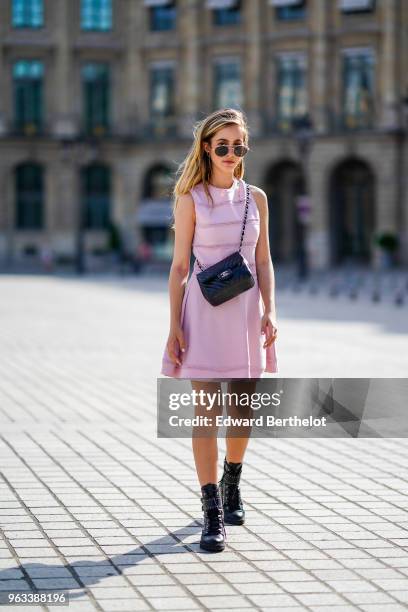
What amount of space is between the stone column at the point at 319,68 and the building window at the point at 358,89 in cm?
91

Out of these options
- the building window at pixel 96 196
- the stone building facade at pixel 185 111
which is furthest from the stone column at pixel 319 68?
the building window at pixel 96 196

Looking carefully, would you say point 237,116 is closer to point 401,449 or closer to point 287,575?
point 287,575

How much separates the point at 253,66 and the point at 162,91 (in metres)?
5.21

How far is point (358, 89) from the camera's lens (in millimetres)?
60531

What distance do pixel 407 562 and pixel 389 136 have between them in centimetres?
5373

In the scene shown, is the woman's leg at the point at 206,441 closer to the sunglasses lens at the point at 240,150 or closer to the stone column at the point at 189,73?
the sunglasses lens at the point at 240,150

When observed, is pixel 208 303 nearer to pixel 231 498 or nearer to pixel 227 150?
pixel 227 150

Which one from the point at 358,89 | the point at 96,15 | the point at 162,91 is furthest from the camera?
the point at 96,15

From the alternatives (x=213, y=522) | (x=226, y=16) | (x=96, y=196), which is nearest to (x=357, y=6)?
(x=226, y=16)

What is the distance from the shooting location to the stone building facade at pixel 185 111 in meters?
60.1

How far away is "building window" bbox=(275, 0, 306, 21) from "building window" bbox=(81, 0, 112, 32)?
967 cm

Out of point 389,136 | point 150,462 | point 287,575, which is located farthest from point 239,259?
point 389,136

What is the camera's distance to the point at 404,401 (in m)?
13.0

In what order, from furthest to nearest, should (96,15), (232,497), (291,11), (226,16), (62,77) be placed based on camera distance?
(96,15)
(62,77)
(226,16)
(291,11)
(232,497)
